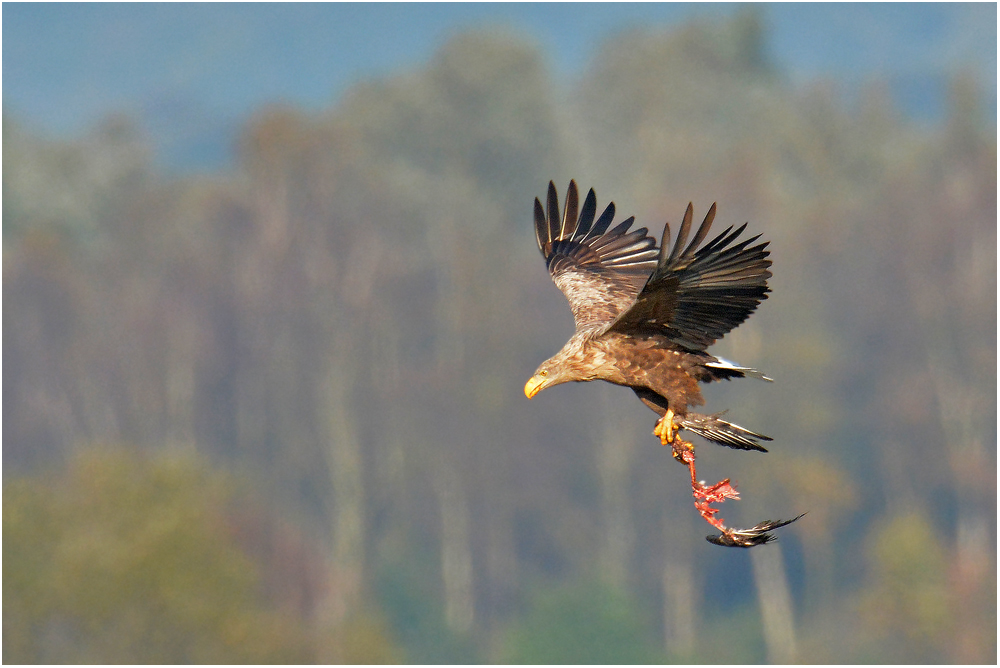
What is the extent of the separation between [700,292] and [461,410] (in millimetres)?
46450

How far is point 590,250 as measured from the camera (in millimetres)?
11766

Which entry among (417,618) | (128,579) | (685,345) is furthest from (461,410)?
(685,345)

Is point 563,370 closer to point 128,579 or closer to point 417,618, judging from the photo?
point 128,579

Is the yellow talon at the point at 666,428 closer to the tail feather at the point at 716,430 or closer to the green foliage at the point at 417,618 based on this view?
the tail feather at the point at 716,430

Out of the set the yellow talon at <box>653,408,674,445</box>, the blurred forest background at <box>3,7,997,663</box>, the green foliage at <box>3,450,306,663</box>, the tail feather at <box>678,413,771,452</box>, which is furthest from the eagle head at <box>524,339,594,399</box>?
the blurred forest background at <box>3,7,997,663</box>

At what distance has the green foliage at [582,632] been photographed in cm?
4381

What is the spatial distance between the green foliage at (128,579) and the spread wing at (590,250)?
25677mm

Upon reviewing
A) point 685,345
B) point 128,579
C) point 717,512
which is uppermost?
point 128,579

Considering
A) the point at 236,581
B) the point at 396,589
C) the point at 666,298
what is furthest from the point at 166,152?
the point at 666,298

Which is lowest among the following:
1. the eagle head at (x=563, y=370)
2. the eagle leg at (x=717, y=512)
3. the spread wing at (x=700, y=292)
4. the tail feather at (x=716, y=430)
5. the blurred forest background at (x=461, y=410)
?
the eagle leg at (x=717, y=512)

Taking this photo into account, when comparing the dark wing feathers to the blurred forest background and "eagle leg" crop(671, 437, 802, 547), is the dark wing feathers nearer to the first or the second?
"eagle leg" crop(671, 437, 802, 547)

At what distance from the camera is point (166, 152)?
113m

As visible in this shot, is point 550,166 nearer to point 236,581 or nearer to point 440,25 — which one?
point 236,581

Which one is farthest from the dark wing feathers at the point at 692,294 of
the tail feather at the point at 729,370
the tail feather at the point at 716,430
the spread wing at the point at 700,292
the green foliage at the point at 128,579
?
the green foliage at the point at 128,579
